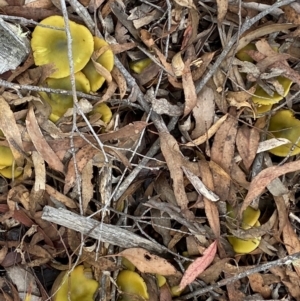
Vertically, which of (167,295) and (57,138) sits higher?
(57,138)

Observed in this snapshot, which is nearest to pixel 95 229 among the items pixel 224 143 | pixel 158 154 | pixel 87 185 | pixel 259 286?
pixel 87 185

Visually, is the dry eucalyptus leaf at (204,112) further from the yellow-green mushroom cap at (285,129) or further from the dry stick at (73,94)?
the dry stick at (73,94)

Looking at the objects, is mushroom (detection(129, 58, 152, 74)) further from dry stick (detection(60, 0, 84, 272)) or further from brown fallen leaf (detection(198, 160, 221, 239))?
brown fallen leaf (detection(198, 160, 221, 239))

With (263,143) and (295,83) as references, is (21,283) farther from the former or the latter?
(295,83)

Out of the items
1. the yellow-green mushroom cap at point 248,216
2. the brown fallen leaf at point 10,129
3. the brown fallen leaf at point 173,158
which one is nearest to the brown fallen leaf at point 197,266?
the yellow-green mushroom cap at point 248,216

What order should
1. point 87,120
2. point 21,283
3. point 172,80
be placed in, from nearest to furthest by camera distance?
point 87,120
point 172,80
point 21,283

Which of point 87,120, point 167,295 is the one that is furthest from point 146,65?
point 167,295

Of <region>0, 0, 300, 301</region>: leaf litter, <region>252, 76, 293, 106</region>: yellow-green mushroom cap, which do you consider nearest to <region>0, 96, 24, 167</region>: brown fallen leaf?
<region>0, 0, 300, 301</region>: leaf litter

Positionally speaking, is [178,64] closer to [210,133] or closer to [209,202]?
[210,133]
